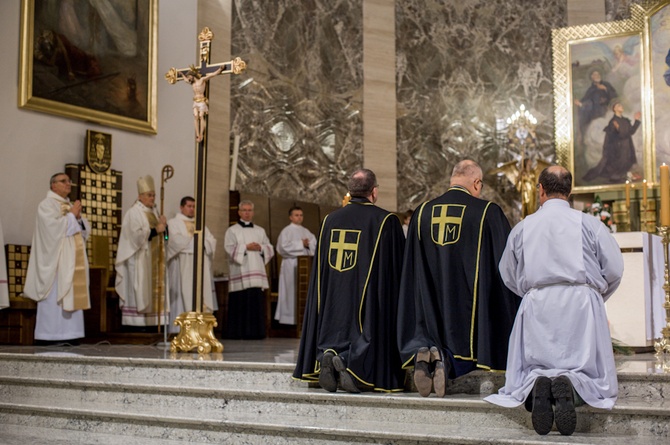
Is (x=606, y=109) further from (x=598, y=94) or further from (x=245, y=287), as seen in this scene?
(x=245, y=287)

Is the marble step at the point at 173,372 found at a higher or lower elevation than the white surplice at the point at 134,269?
lower

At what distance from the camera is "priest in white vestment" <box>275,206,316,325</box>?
12164 mm

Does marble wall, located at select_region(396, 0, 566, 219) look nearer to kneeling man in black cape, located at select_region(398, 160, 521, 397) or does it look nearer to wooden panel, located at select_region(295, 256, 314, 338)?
wooden panel, located at select_region(295, 256, 314, 338)

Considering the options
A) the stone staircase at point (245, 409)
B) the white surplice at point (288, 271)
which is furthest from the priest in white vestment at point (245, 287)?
the stone staircase at point (245, 409)

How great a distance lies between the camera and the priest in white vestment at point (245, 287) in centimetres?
1159

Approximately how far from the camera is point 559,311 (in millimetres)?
5012

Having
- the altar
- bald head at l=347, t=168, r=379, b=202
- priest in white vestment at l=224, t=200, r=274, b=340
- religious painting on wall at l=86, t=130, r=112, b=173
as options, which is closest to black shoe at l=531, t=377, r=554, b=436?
bald head at l=347, t=168, r=379, b=202

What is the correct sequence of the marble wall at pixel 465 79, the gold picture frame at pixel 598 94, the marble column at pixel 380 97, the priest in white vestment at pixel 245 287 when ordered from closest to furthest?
1. the priest in white vestment at pixel 245 287
2. the gold picture frame at pixel 598 94
3. the marble column at pixel 380 97
4. the marble wall at pixel 465 79

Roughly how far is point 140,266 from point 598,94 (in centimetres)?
782

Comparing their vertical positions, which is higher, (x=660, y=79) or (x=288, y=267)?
(x=660, y=79)

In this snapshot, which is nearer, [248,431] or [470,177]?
[248,431]

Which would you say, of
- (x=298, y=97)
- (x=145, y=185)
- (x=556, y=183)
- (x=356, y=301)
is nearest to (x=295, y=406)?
(x=356, y=301)

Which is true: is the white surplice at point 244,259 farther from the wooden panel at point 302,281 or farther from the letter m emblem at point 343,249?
the letter m emblem at point 343,249

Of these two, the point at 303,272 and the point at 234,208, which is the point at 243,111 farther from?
the point at 303,272
